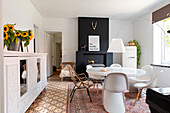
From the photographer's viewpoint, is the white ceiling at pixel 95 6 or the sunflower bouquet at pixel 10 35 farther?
the white ceiling at pixel 95 6

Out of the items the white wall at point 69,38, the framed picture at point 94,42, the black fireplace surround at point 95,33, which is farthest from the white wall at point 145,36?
the white wall at point 69,38

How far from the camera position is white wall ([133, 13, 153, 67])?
458 cm

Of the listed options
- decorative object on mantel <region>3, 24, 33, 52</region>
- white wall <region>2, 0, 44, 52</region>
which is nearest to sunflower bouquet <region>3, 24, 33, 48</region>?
decorative object on mantel <region>3, 24, 33, 52</region>

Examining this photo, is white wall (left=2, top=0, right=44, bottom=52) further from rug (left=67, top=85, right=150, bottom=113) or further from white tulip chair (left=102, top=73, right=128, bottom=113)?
white tulip chair (left=102, top=73, right=128, bottom=113)

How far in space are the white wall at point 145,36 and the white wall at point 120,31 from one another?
37cm

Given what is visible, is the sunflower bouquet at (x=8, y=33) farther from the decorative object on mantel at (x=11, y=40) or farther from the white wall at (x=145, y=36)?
the white wall at (x=145, y=36)

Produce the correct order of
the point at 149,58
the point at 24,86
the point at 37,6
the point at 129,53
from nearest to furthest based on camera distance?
the point at 24,86 → the point at 37,6 → the point at 149,58 → the point at 129,53

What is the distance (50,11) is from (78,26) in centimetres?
136

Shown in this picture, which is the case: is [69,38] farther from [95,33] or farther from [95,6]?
[95,6]

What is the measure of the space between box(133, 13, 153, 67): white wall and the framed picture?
1.93 metres

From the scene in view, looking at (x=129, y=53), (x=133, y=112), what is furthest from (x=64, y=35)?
(x=133, y=112)

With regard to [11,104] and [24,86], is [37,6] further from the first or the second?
[11,104]

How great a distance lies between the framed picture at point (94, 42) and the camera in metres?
5.37

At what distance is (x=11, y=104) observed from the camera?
1.39 m
